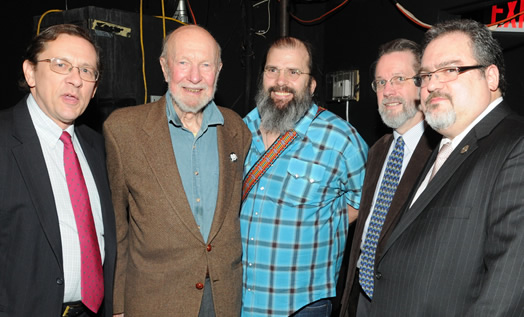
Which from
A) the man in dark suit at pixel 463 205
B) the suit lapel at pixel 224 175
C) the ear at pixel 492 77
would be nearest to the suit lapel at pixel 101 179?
the suit lapel at pixel 224 175

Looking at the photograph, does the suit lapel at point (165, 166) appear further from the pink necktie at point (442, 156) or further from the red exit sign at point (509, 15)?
the red exit sign at point (509, 15)

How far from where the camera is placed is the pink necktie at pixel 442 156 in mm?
1780

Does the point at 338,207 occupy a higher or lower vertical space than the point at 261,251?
higher

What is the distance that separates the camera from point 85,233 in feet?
6.10

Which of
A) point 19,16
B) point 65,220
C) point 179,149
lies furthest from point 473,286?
point 19,16

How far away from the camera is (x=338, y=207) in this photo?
99.1 inches

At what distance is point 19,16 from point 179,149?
5.75 feet

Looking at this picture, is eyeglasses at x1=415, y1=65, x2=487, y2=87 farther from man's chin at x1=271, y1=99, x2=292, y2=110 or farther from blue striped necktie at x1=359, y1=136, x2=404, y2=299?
man's chin at x1=271, y1=99, x2=292, y2=110

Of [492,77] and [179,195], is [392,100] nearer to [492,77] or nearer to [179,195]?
[492,77]

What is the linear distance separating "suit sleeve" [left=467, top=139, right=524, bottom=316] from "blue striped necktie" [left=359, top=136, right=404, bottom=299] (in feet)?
2.53

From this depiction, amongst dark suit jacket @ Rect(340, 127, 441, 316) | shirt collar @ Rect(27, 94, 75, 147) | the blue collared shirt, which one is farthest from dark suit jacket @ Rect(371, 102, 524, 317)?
shirt collar @ Rect(27, 94, 75, 147)

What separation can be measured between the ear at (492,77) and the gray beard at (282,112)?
1061mm

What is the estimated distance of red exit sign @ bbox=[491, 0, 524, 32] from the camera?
2.59 meters

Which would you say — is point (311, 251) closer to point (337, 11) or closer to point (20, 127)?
point (20, 127)
